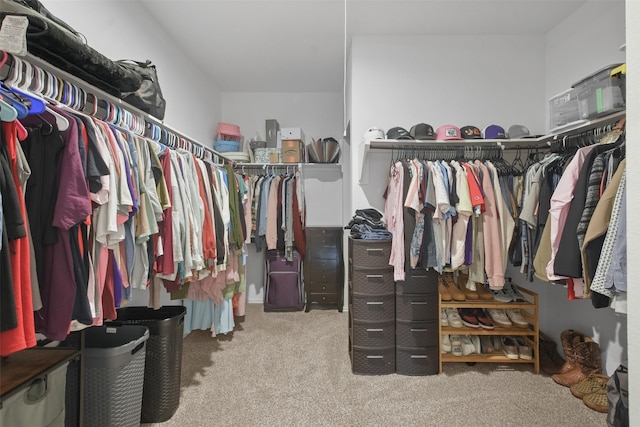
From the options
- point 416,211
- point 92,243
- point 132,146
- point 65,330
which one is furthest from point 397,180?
point 65,330

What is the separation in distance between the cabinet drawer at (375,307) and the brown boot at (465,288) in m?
0.61

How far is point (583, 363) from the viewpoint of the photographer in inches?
81.7

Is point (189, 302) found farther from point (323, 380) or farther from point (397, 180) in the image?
point (397, 180)

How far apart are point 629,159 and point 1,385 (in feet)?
6.20

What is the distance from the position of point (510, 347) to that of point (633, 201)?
2.09m

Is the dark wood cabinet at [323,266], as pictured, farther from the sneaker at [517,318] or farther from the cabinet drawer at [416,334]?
the sneaker at [517,318]

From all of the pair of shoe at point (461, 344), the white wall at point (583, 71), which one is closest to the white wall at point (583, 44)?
the white wall at point (583, 71)

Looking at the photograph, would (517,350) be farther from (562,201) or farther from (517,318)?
(562,201)

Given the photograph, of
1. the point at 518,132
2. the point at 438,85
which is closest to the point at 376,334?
the point at 518,132

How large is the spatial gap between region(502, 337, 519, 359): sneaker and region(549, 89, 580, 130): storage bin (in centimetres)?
165

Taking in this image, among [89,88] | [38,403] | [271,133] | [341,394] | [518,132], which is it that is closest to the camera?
[38,403]

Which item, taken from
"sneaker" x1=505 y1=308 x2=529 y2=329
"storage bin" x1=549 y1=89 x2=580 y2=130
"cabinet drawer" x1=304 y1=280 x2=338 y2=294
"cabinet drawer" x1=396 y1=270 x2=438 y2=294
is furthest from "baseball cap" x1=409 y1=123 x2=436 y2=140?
"cabinet drawer" x1=304 y1=280 x2=338 y2=294

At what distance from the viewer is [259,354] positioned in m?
2.58

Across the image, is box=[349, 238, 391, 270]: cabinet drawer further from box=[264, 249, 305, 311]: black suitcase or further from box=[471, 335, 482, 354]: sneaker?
box=[264, 249, 305, 311]: black suitcase
